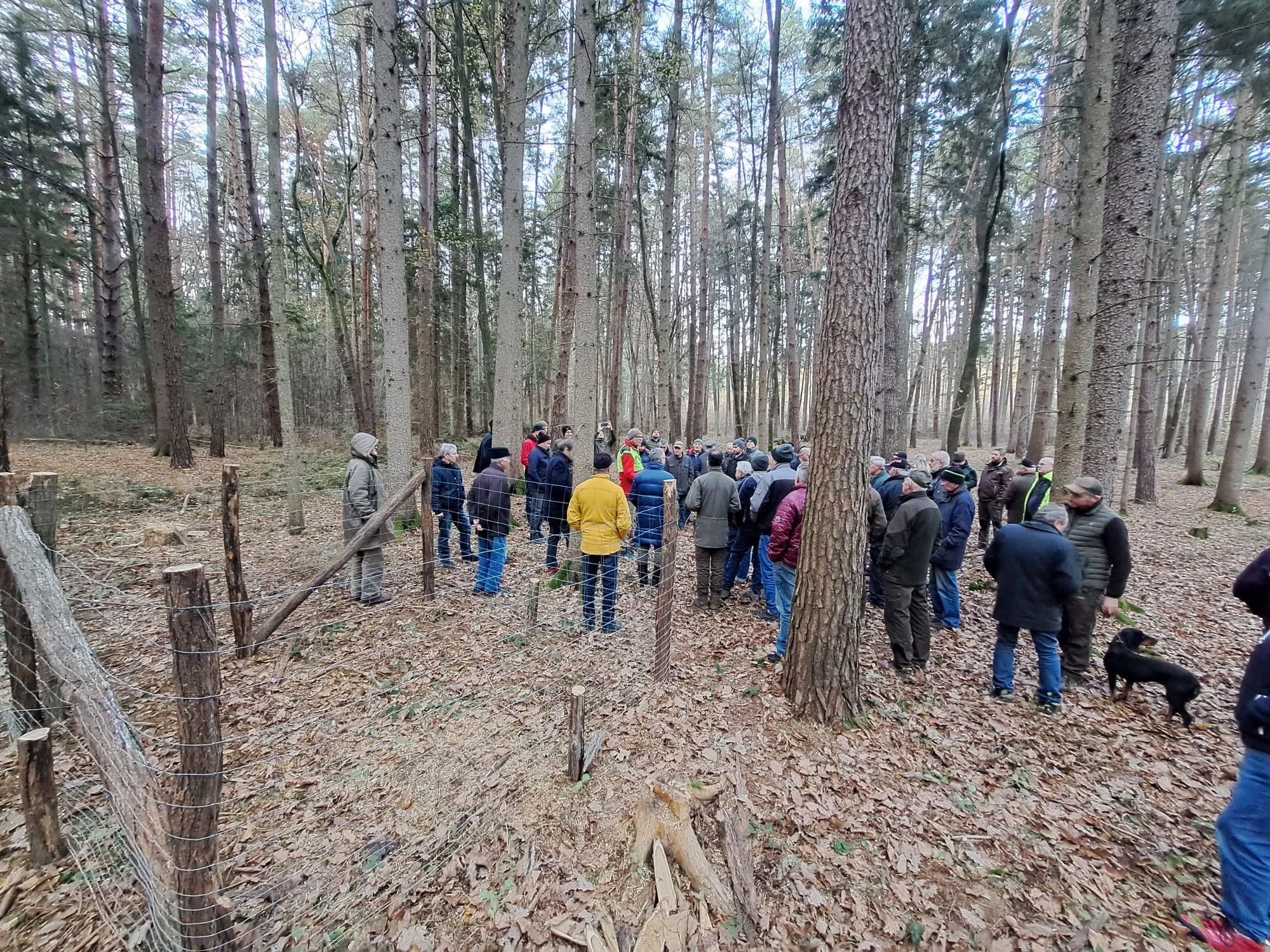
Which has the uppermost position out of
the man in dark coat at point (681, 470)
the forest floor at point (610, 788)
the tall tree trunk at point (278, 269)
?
the tall tree trunk at point (278, 269)

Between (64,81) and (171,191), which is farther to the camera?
(171,191)

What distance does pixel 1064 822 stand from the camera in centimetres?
336

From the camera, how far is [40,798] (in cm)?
289

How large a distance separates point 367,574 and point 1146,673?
330 inches

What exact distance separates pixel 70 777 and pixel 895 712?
6.62m

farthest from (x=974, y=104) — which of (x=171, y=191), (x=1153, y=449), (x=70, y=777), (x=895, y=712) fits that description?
(x=171, y=191)

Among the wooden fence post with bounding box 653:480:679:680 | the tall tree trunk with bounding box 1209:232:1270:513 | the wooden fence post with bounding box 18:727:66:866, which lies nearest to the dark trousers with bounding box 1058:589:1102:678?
the wooden fence post with bounding box 653:480:679:680

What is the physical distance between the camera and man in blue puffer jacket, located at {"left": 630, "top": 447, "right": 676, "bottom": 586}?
24.7ft

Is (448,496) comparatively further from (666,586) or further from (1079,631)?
(1079,631)

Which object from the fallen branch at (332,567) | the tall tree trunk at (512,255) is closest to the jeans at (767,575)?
the fallen branch at (332,567)

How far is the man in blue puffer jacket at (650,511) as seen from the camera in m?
7.54

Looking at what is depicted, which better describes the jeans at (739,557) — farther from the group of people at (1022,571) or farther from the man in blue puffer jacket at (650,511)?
the group of people at (1022,571)

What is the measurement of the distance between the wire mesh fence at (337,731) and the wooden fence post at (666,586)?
0.03m

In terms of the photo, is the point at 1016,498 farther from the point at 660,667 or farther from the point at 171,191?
the point at 171,191
